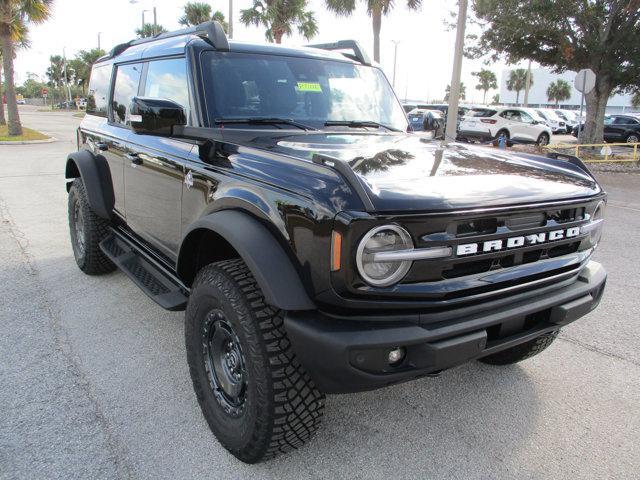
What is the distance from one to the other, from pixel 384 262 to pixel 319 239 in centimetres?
26

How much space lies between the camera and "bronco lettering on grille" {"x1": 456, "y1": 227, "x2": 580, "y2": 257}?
2029 millimetres

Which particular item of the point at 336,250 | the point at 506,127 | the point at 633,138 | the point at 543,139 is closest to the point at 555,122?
the point at 633,138

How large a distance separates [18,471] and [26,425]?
359 millimetres

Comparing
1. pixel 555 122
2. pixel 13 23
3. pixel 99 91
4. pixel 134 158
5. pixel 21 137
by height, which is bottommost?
pixel 21 137

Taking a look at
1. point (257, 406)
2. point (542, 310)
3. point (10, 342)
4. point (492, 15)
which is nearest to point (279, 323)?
point (257, 406)

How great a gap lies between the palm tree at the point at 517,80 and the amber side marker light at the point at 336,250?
253 feet

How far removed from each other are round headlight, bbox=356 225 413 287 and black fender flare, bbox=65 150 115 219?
3.02 meters

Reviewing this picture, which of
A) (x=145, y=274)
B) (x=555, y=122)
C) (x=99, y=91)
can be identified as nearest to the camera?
(x=145, y=274)

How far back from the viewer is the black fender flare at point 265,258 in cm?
195

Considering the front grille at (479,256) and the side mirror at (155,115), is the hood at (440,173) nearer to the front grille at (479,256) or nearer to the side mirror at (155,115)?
the front grille at (479,256)

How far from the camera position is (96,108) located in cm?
488

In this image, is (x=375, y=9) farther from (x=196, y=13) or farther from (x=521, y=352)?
(x=521, y=352)

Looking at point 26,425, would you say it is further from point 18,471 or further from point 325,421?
point 325,421

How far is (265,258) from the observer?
2045 mm
